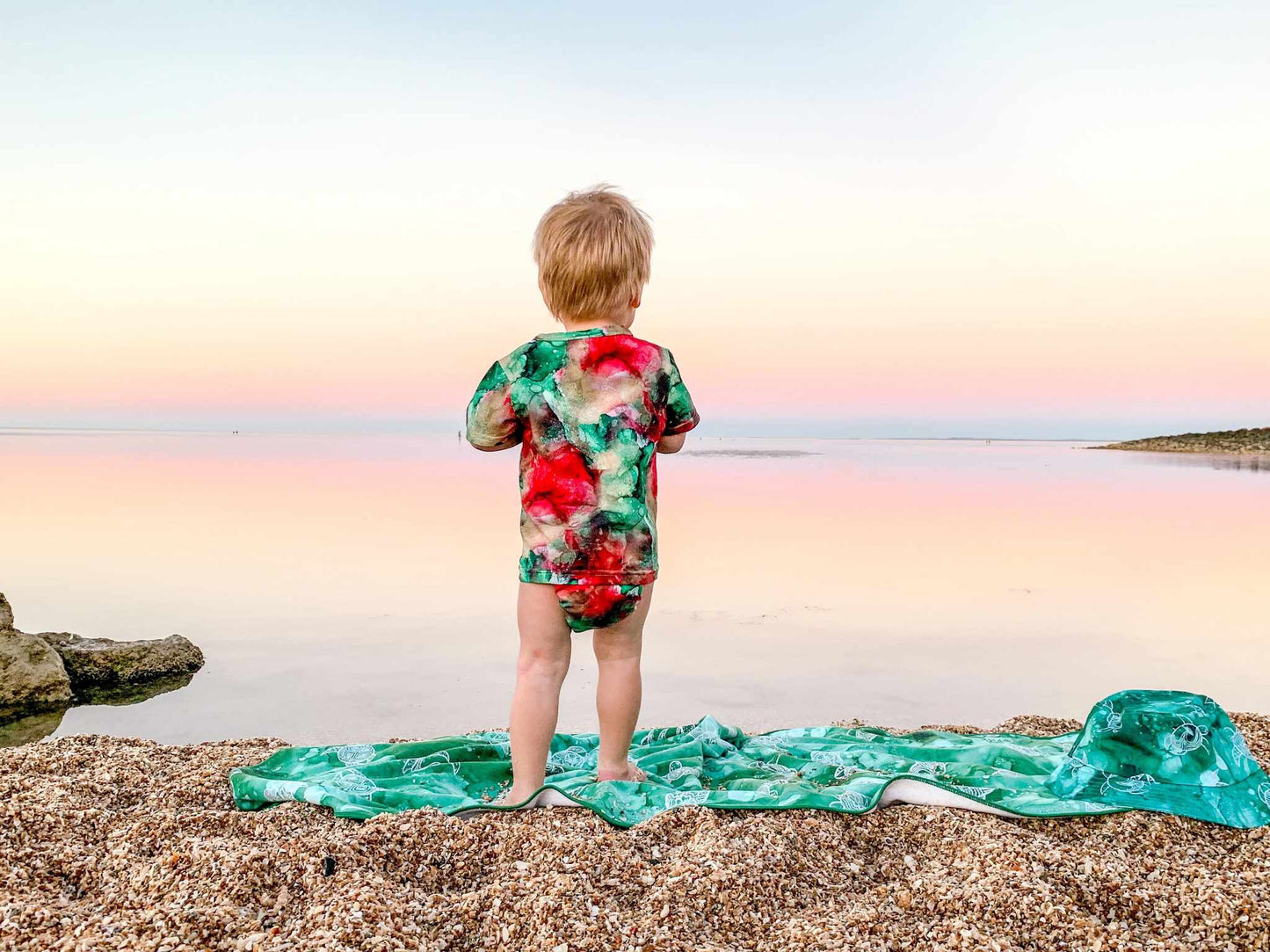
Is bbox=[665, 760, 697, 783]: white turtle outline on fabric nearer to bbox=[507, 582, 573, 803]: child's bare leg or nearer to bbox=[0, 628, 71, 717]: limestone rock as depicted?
bbox=[507, 582, 573, 803]: child's bare leg

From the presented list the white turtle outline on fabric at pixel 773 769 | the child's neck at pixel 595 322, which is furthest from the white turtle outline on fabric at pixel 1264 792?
the child's neck at pixel 595 322

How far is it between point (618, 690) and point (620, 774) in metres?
0.28

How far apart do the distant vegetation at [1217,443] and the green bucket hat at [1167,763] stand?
34.4 meters

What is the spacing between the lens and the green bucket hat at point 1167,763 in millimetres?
2510

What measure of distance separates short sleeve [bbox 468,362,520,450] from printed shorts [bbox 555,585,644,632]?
522 mm

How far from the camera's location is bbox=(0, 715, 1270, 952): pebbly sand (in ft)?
6.24

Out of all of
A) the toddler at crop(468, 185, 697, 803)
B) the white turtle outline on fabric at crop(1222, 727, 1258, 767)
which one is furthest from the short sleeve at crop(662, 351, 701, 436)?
the white turtle outline on fabric at crop(1222, 727, 1258, 767)

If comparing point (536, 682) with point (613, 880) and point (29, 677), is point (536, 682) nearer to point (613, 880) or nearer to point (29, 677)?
point (613, 880)

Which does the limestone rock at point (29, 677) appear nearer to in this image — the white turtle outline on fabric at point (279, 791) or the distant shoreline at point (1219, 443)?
the white turtle outline on fabric at point (279, 791)

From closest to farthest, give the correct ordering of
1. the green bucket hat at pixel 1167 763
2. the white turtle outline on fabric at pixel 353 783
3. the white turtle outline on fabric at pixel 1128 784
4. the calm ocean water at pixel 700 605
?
the green bucket hat at pixel 1167 763, the white turtle outline on fabric at pixel 1128 784, the white turtle outline on fabric at pixel 353 783, the calm ocean water at pixel 700 605

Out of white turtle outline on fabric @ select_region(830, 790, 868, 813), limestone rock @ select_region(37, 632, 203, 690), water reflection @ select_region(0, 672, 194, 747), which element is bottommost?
water reflection @ select_region(0, 672, 194, 747)

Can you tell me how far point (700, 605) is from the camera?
632cm

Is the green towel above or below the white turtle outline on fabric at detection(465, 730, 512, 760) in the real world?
above

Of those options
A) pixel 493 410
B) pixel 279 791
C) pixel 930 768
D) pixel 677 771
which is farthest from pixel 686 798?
pixel 493 410
